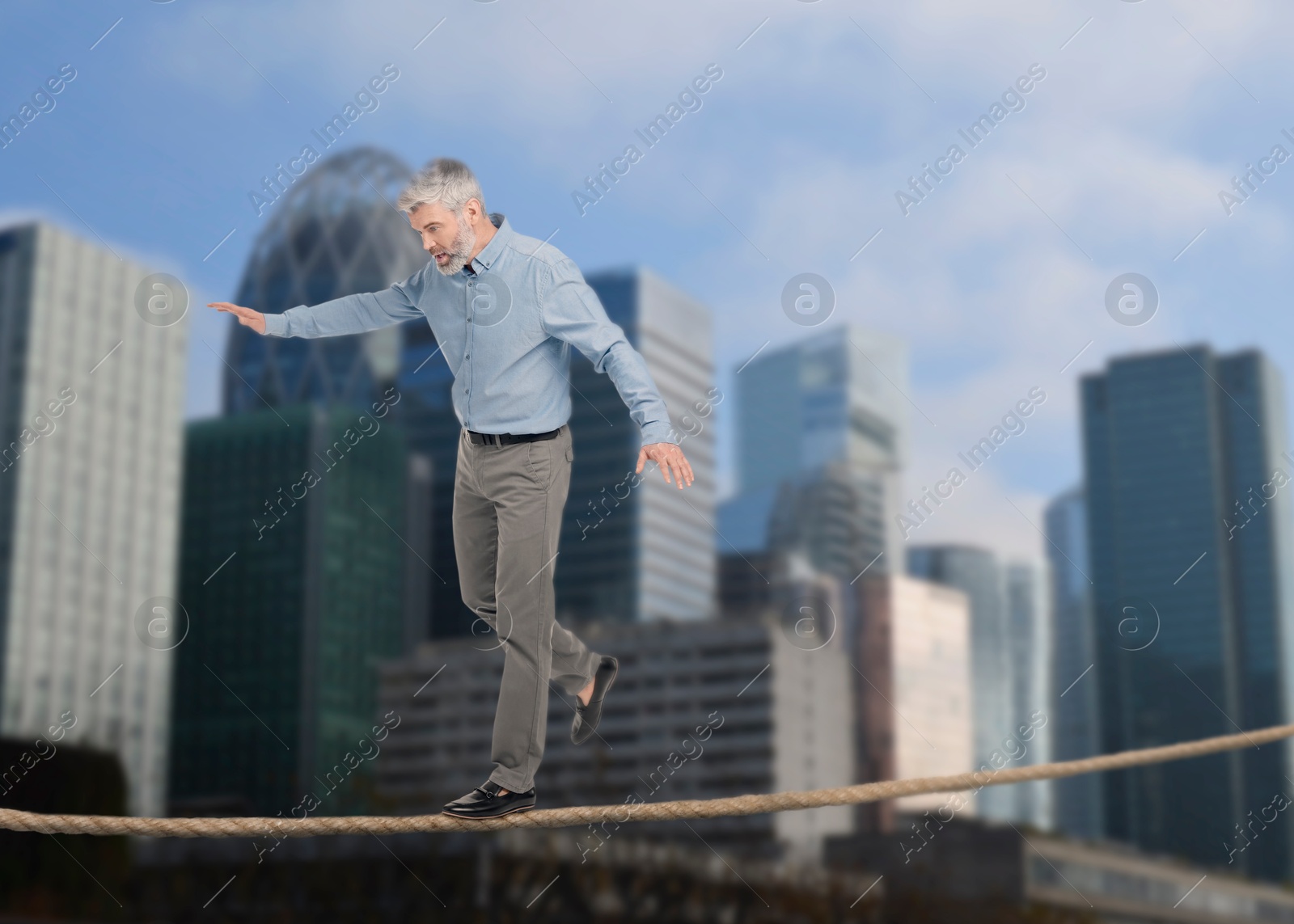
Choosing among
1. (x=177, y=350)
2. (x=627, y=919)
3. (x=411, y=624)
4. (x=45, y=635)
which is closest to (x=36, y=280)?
(x=177, y=350)

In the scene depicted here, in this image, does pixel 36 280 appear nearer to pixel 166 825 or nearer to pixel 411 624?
pixel 411 624

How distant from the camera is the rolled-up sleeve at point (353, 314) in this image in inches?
275

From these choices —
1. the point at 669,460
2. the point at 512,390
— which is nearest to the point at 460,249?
the point at 512,390

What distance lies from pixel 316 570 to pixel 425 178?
17916cm

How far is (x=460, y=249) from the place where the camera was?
6.59m

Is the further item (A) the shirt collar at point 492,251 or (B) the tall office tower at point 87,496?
(B) the tall office tower at point 87,496

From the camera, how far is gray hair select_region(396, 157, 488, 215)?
21.3ft

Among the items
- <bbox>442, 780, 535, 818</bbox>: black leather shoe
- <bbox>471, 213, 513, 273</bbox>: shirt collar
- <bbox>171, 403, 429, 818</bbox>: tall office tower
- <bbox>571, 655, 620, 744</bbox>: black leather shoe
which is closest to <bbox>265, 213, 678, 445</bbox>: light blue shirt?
<bbox>471, 213, 513, 273</bbox>: shirt collar

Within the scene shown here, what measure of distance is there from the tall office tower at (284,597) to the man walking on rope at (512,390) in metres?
158

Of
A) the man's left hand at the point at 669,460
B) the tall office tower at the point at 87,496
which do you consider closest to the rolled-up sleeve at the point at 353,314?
the man's left hand at the point at 669,460

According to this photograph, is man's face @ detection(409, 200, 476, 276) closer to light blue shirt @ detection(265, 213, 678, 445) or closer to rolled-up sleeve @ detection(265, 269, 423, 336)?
light blue shirt @ detection(265, 213, 678, 445)

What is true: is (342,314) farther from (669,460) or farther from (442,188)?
(669,460)

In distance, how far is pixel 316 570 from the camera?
18138 cm

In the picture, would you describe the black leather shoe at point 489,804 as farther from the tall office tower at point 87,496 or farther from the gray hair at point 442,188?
the tall office tower at point 87,496
